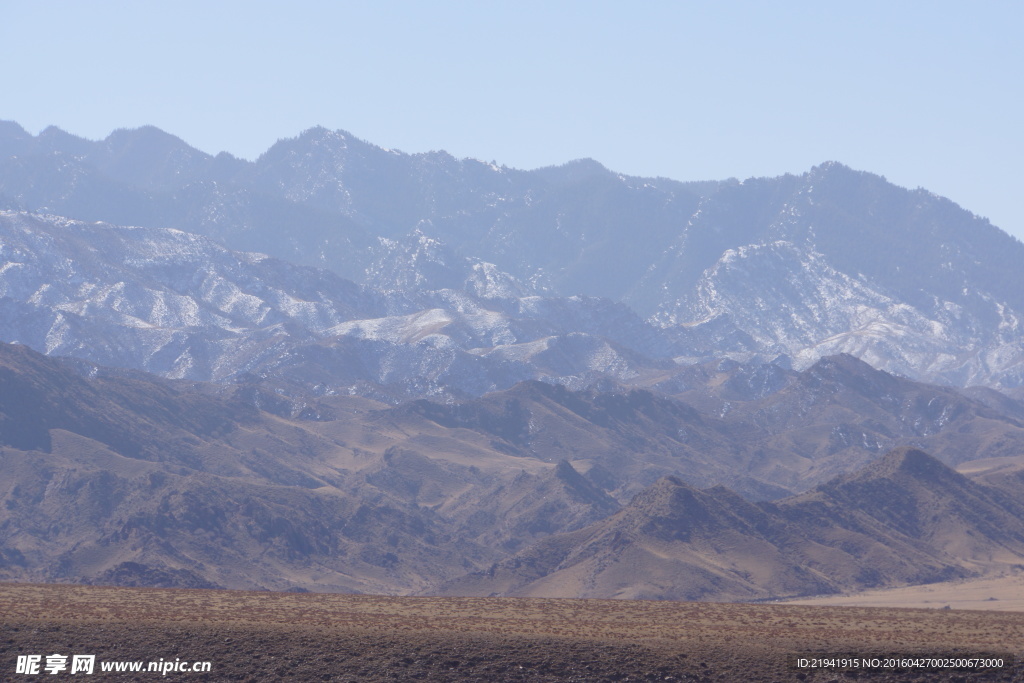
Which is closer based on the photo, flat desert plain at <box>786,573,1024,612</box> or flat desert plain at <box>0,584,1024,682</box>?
flat desert plain at <box>0,584,1024,682</box>

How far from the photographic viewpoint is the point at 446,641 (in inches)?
3155

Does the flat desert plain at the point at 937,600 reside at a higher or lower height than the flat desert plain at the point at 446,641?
lower

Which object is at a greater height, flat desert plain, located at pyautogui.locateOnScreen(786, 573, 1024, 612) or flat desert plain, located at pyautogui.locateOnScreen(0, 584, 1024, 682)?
flat desert plain, located at pyautogui.locateOnScreen(0, 584, 1024, 682)

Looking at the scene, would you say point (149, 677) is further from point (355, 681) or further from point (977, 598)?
point (977, 598)

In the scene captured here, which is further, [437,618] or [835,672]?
[437,618]

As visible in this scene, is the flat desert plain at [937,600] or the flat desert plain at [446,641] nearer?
the flat desert plain at [446,641]

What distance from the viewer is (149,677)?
75.4 metres

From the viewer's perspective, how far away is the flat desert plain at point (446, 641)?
76.6m

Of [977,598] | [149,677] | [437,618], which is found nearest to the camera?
[149,677]

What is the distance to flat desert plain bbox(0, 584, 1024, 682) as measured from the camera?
76625mm

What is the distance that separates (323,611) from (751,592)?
391ft

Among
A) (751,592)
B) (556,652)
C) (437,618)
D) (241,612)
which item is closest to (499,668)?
(556,652)

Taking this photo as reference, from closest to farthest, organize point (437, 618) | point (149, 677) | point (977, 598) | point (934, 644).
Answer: point (149, 677), point (934, 644), point (437, 618), point (977, 598)

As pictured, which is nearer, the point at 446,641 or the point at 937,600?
the point at 446,641
